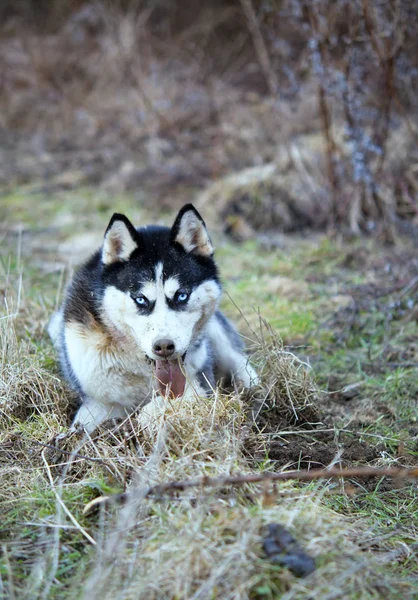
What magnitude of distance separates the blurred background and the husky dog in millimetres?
3864

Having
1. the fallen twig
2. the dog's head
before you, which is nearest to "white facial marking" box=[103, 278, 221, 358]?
the dog's head

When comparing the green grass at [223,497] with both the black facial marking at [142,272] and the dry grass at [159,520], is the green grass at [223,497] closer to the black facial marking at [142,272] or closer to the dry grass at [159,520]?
the dry grass at [159,520]

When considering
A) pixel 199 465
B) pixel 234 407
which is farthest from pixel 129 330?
pixel 199 465

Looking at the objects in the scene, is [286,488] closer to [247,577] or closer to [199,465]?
[199,465]

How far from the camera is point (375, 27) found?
22.3ft

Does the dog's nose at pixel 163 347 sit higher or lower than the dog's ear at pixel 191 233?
lower

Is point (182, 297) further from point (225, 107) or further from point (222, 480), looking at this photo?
point (225, 107)

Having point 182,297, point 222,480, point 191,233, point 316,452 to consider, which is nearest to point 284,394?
point 316,452

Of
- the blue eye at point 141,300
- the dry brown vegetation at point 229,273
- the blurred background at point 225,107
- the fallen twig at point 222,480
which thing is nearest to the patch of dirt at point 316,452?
the dry brown vegetation at point 229,273

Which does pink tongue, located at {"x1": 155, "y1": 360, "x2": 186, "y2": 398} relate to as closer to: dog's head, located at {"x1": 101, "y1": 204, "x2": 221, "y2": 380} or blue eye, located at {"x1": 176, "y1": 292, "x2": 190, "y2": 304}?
dog's head, located at {"x1": 101, "y1": 204, "x2": 221, "y2": 380}

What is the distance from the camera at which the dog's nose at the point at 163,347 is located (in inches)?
139

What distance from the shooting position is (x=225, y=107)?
1189 centimetres

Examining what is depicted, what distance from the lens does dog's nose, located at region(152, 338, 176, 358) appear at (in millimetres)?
3523

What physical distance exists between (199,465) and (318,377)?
190cm
